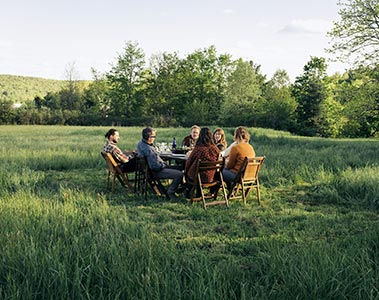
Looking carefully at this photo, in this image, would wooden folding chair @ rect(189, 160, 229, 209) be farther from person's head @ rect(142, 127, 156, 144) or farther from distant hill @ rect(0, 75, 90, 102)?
distant hill @ rect(0, 75, 90, 102)

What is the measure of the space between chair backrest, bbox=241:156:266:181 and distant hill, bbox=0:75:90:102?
9549cm

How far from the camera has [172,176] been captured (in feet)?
27.0

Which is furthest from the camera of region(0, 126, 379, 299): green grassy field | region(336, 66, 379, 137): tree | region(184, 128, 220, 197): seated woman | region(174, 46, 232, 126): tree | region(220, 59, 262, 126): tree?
region(174, 46, 232, 126): tree

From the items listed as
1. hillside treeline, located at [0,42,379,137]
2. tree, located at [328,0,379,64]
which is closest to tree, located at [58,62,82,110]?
hillside treeline, located at [0,42,379,137]

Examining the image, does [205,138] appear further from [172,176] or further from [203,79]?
[203,79]

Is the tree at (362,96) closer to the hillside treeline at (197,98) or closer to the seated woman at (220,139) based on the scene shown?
the hillside treeline at (197,98)

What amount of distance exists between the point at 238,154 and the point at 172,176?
1.48 metres

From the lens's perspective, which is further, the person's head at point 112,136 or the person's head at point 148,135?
the person's head at point 112,136

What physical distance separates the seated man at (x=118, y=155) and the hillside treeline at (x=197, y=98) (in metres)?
30.7

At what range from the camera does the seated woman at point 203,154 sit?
25.0 feet

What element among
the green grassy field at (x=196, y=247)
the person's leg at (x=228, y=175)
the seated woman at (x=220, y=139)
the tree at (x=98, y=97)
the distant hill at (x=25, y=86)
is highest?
the distant hill at (x=25, y=86)

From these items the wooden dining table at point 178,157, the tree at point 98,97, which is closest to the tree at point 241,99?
the tree at point 98,97

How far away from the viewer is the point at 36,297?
327 centimetres

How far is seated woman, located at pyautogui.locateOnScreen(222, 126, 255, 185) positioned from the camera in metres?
8.05
